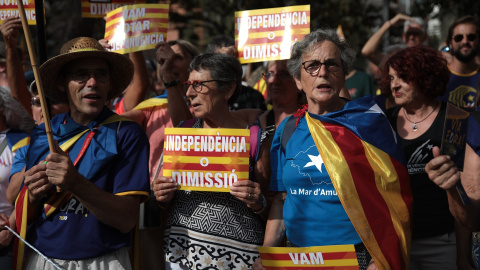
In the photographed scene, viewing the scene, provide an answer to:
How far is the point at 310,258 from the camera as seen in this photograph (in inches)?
140

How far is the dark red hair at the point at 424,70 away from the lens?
4.59 meters

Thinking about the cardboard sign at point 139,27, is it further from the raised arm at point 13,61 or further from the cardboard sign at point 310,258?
the cardboard sign at point 310,258

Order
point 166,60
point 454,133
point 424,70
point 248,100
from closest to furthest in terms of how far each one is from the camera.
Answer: point 454,133 < point 424,70 < point 166,60 < point 248,100

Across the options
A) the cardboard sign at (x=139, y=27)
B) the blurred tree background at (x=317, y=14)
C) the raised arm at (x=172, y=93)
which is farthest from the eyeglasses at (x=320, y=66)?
the blurred tree background at (x=317, y=14)

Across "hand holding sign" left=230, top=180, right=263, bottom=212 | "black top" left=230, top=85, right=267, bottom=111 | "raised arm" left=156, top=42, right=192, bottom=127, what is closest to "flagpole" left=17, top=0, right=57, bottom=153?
"hand holding sign" left=230, top=180, right=263, bottom=212

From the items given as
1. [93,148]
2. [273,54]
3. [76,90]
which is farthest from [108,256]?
[273,54]

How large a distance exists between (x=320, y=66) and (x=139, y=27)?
198cm

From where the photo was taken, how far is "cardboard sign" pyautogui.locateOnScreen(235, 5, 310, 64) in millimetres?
5281

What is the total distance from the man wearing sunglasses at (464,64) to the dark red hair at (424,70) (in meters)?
1.29

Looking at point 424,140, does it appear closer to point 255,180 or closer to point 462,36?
point 255,180

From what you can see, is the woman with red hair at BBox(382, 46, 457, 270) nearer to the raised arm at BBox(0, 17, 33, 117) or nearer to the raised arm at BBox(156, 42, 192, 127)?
the raised arm at BBox(156, 42, 192, 127)

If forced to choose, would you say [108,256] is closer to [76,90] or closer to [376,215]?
[76,90]

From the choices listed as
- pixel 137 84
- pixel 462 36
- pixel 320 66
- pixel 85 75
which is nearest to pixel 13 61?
pixel 137 84

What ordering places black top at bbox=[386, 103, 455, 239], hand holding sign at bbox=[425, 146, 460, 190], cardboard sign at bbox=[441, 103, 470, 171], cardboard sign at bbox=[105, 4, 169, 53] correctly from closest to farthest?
hand holding sign at bbox=[425, 146, 460, 190], cardboard sign at bbox=[441, 103, 470, 171], black top at bbox=[386, 103, 455, 239], cardboard sign at bbox=[105, 4, 169, 53]
